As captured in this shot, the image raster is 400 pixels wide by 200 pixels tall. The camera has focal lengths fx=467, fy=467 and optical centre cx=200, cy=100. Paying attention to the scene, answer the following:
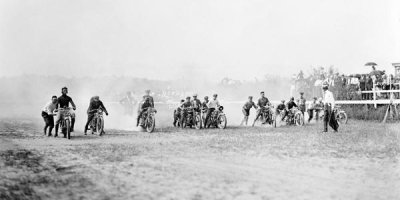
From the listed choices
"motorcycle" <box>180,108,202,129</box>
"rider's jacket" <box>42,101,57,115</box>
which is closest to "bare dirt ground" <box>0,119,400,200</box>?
"rider's jacket" <box>42,101,57,115</box>

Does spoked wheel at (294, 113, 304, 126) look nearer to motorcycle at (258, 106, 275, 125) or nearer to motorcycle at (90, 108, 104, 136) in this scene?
motorcycle at (258, 106, 275, 125)

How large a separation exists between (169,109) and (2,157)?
39.7m

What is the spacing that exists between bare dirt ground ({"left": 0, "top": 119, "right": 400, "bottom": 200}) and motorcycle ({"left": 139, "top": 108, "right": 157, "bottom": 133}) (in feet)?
20.1

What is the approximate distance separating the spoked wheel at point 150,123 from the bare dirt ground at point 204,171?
603 centimetres

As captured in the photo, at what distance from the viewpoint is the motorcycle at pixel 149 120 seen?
19.4m

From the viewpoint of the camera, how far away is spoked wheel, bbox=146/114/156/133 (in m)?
19.3

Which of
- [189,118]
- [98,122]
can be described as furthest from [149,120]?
[189,118]

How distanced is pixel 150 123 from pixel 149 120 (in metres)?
0.18

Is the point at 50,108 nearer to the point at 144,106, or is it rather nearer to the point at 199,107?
the point at 144,106

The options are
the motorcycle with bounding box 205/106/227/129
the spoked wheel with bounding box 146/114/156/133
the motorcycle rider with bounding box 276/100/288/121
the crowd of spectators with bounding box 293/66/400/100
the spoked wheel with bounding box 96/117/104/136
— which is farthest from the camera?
the crowd of spectators with bounding box 293/66/400/100

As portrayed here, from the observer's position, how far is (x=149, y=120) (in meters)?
19.7

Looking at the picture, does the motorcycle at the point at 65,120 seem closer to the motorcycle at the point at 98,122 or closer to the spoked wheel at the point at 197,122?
the motorcycle at the point at 98,122

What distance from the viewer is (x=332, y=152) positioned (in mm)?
11164

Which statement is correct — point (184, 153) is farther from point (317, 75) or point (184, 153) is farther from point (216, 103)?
point (317, 75)
